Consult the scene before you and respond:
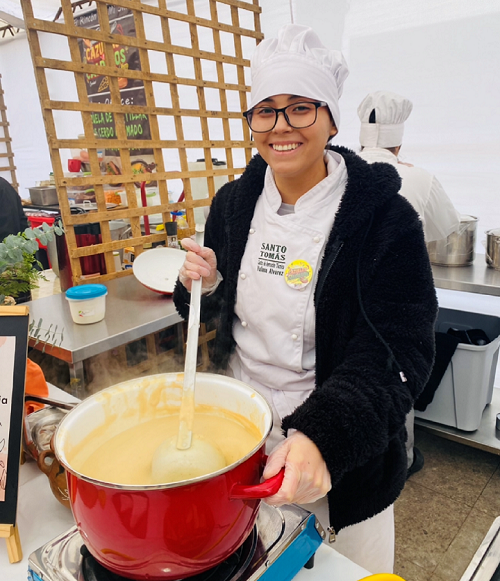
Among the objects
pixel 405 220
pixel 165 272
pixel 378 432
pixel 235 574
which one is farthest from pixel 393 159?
pixel 235 574

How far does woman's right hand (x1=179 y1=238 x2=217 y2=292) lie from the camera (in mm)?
981

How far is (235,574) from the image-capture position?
2.11 feet

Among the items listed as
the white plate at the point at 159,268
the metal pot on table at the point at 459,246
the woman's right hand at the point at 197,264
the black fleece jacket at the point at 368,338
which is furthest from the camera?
the metal pot on table at the point at 459,246

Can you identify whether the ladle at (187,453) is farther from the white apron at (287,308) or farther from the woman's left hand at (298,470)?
the white apron at (287,308)

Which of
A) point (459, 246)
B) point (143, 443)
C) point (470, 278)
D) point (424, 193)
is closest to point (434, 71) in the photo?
point (424, 193)

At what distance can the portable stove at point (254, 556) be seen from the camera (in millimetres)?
640

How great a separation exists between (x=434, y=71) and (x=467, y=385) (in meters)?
1.80

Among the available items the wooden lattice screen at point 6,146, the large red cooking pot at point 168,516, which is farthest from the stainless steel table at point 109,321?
the wooden lattice screen at point 6,146

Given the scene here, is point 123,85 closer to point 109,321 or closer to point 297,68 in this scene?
point 109,321

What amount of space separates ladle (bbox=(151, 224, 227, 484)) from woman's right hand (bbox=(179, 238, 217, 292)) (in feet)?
0.80

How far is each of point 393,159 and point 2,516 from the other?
218 cm

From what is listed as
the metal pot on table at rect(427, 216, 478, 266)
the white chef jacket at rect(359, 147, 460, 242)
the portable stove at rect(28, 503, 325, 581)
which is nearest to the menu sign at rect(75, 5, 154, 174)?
the white chef jacket at rect(359, 147, 460, 242)

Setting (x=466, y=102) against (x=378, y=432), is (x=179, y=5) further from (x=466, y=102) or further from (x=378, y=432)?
(x=378, y=432)

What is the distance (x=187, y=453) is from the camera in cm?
64
